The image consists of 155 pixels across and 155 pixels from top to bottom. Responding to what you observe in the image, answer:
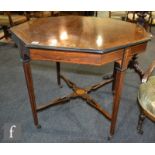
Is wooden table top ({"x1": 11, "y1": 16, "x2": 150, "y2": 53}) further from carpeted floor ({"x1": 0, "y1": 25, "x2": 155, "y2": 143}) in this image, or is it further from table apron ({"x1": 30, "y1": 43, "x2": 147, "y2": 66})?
carpeted floor ({"x1": 0, "y1": 25, "x2": 155, "y2": 143})

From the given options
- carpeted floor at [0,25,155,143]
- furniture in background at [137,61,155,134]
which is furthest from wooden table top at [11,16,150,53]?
carpeted floor at [0,25,155,143]

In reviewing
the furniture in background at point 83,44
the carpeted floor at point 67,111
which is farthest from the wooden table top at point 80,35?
the carpeted floor at point 67,111

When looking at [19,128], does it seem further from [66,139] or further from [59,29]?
[59,29]

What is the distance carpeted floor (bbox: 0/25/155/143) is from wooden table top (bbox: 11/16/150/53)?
79 cm

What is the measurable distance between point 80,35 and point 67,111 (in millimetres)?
825

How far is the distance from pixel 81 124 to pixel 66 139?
0.68 feet

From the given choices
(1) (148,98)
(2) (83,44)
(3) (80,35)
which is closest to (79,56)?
(2) (83,44)

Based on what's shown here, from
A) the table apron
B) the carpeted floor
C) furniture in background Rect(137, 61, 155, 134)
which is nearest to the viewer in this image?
the table apron

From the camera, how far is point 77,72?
8.06 feet

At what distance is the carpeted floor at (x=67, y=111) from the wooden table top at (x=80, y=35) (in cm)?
79

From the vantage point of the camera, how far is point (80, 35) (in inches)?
46.9

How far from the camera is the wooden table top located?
3.35 feet
